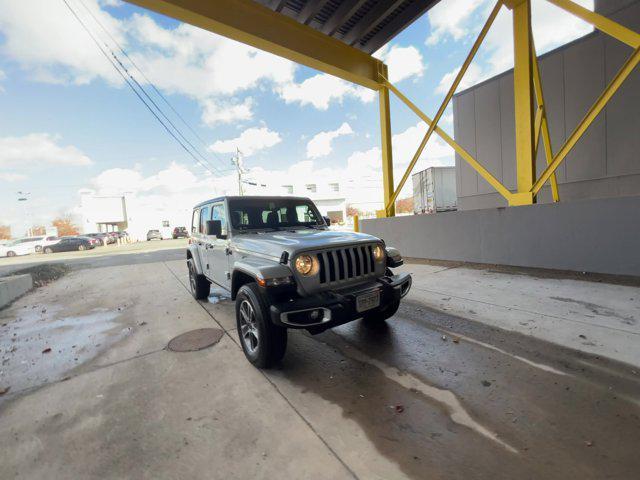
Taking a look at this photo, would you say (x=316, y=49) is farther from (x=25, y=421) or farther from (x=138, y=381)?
(x=25, y=421)

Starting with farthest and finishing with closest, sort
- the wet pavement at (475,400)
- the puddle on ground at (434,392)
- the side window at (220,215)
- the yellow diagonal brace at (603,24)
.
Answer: the yellow diagonal brace at (603,24)
the side window at (220,215)
the puddle on ground at (434,392)
the wet pavement at (475,400)

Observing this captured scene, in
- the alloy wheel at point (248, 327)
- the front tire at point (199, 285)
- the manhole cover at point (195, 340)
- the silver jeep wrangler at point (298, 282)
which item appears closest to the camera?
the silver jeep wrangler at point (298, 282)

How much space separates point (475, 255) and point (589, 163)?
3.76 metres

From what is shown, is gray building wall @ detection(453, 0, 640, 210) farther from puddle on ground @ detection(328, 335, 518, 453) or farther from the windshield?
puddle on ground @ detection(328, 335, 518, 453)

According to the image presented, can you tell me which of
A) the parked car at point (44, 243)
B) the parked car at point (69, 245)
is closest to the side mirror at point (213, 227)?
the parked car at point (69, 245)

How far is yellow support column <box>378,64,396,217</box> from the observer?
971 cm

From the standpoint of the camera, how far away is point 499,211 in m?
6.67

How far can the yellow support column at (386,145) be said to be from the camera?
31.9ft

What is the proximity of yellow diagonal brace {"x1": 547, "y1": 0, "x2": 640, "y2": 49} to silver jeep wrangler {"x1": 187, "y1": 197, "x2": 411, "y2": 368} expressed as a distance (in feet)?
17.9

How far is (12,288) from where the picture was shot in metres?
6.97

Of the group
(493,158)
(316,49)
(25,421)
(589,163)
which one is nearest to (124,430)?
(25,421)

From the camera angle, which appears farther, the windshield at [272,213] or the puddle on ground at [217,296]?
the puddle on ground at [217,296]

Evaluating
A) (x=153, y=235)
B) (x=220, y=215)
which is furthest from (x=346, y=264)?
(x=153, y=235)

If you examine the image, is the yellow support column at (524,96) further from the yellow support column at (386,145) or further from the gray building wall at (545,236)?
the yellow support column at (386,145)
